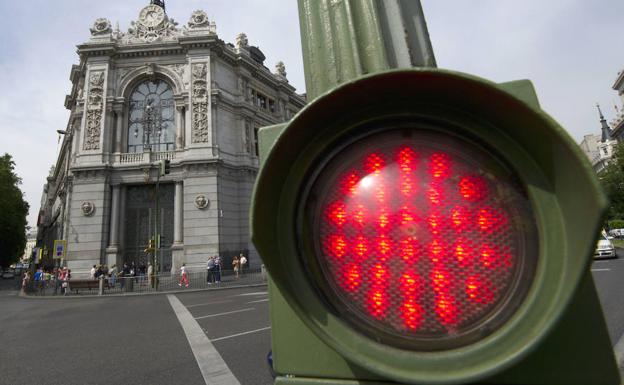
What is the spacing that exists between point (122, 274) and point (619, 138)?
7096 centimetres

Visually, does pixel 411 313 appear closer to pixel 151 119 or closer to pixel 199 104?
pixel 199 104

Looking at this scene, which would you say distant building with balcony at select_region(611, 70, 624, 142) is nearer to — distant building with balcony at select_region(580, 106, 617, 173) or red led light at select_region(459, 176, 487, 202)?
distant building with balcony at select_region(580, 106, 617, 173)

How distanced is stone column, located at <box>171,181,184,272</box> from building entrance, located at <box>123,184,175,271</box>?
22.9 inches

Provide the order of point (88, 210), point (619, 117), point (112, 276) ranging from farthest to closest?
point (619, 117) < point (88, 210) < point (112, 276)

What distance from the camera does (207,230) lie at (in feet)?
70.0

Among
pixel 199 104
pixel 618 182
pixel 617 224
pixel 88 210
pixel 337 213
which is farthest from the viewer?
pixel 617 224

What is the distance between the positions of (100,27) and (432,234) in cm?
3059

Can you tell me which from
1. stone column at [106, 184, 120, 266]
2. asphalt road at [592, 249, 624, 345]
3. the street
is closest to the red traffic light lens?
the street

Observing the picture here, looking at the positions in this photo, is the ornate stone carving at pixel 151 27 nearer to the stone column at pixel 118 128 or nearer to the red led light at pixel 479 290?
the stone column at pixel 118 128

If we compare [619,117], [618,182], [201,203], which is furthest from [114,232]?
[619,117]

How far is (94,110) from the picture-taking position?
23.0 m

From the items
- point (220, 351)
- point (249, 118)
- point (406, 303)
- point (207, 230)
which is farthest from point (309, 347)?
point (249, 118)

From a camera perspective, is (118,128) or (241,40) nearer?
(118,128)

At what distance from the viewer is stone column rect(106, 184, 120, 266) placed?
822 inches
